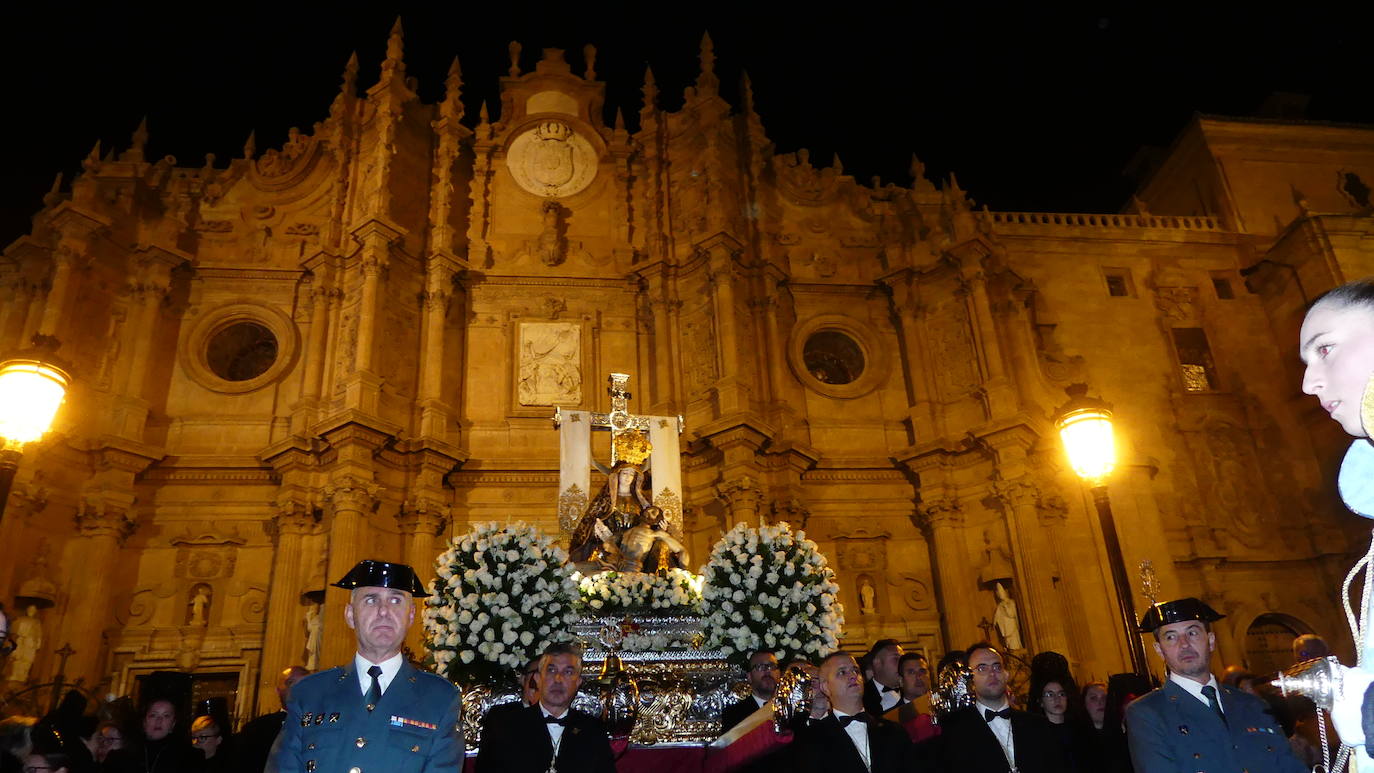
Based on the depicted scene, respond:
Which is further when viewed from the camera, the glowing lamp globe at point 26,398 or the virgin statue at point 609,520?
the virgin statue at point 609,520

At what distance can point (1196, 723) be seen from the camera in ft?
14.7

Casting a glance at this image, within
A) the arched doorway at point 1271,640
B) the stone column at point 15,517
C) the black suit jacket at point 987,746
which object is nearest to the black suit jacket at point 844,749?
the black suit jacket at point 987,746

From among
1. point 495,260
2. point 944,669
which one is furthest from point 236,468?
point 944,669

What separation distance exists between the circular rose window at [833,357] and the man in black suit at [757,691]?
612 inches

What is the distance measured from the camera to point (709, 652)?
775 cm

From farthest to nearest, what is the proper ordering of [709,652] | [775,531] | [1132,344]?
[1132,344] → [775,531] → [709,652]

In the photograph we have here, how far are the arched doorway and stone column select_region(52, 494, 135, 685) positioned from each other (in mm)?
24873

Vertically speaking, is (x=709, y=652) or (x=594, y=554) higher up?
(x=594, y=554)

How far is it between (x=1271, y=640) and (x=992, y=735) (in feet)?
66.6

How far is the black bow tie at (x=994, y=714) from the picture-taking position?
5512 mm

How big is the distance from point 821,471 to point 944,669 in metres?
14.5

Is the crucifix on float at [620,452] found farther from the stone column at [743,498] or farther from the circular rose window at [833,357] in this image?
the circular rose window at [833,357]

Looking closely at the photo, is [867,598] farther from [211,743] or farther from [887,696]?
[211,743]

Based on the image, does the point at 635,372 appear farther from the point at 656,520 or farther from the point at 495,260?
the point at 656,520
